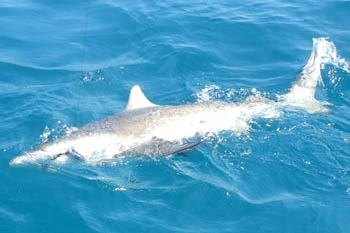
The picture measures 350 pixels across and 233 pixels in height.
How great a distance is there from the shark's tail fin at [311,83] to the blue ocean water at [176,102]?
375 mm

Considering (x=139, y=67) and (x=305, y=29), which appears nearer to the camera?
(x=139, y=67)

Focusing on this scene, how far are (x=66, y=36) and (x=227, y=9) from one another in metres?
6.32

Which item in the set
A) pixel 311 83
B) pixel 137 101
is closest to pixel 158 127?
pixel 137 101

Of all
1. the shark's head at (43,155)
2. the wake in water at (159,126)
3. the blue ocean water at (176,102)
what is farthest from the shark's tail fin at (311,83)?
the shark's head at (43,155)

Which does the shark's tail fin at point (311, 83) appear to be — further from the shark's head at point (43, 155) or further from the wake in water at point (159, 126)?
the shark's head at point (43, 155)

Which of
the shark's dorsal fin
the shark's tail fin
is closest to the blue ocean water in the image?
the shark's tail fin

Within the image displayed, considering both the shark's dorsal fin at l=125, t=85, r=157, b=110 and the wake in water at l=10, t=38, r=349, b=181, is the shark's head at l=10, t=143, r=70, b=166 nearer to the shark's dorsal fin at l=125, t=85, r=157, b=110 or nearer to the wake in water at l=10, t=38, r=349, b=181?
the wake in water at l=10, t=38, r=349, b=181

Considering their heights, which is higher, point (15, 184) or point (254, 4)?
point (254, 4)

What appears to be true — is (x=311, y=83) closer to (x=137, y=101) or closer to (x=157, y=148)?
(x=137, y=101)

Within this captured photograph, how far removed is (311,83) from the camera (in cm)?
1259

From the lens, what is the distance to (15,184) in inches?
375

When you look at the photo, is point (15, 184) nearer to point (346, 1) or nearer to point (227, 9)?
point (227, 9)

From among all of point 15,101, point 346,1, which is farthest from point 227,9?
point 15,101

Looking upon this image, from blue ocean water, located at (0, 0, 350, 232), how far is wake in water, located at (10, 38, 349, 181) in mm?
280
